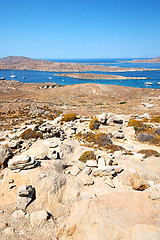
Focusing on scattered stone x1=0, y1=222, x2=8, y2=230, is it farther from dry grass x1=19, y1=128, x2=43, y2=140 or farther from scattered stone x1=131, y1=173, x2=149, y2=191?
dry grass x1=19, y1=128, x2=43, y2=140

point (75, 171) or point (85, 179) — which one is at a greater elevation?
point (75, 171)

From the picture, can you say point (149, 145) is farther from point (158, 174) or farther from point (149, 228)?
point (149, 228)

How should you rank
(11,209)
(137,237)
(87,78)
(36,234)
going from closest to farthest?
(137,237)
(36,234)
(11,209)
(87,78)

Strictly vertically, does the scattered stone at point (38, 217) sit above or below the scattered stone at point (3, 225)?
above

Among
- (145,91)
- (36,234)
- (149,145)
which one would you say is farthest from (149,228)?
(145,91)

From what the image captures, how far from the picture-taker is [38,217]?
637cm

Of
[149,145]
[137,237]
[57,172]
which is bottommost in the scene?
[149,145]

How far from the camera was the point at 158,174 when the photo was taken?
28.9 feet

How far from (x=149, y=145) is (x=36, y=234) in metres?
12.2

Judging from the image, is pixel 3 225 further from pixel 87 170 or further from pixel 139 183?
pixel 139 183

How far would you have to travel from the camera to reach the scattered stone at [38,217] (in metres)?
6.24

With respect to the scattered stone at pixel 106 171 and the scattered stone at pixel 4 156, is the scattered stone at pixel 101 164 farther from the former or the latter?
the scattered stone at pixel 4 156

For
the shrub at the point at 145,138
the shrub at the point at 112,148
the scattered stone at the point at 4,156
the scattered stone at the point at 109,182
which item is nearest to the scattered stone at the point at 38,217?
the scattered stone at the point at 109,182

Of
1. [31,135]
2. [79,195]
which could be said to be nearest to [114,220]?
[79,195]
